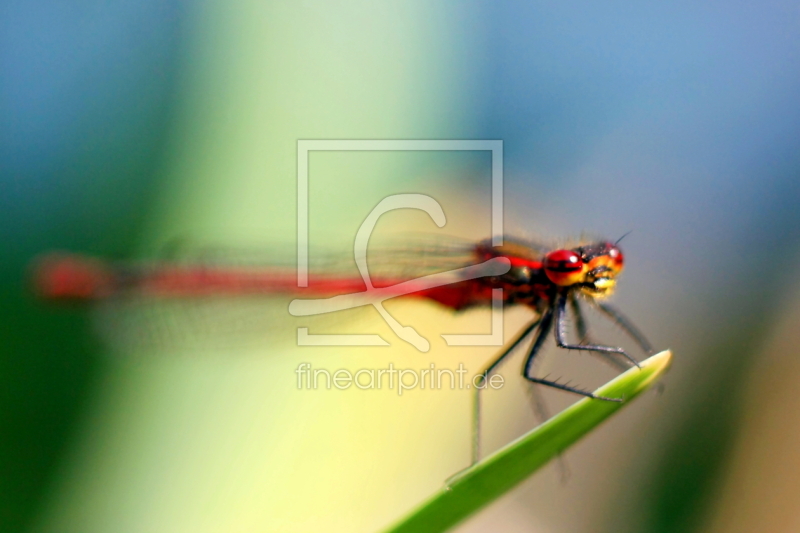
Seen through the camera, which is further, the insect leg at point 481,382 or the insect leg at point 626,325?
the insect leg at point 481,382

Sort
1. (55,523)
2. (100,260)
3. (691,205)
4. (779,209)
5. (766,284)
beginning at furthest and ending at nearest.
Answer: (691,205), (779,209), (766,284), (100,260), (55,523)

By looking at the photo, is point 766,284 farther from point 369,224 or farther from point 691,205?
point 369,224

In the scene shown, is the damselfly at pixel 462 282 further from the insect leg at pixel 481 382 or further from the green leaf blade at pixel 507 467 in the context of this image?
the green leaf blade at pixel 507 467

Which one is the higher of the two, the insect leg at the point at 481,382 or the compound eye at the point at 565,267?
the compound eye at the point at 565,267

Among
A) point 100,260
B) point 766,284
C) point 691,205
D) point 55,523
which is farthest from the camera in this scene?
point 691,205

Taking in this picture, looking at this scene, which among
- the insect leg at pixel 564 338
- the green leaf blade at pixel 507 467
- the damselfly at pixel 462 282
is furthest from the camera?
the damselfly at pixel 462 282

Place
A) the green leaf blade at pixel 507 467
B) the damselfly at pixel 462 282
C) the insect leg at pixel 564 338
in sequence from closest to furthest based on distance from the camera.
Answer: the green leaf blade at pixel 507 467, the insect leg at pixel 564 338, the damselfly at pixel 462 282

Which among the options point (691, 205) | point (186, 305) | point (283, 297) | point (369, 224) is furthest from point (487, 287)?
point (691, 205)

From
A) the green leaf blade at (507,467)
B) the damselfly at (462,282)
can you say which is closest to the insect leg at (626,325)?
the damselfly at (462,282)

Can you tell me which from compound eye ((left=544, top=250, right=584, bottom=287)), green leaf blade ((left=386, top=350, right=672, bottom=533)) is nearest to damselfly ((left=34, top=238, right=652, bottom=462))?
compound eye ((left=544, top=250, right=584, bottom=287))
